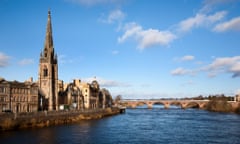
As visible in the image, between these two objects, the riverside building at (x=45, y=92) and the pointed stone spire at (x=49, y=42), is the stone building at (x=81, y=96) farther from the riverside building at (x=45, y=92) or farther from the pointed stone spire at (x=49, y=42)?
the pointed stone spire at (x=49, y=42)

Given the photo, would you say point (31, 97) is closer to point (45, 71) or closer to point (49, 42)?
point (45, 71)

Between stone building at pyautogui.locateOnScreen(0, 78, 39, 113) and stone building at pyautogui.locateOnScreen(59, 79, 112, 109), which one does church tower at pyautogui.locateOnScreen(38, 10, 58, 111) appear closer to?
stone building at pyautogui.locateOnScreen(0, 78, 39, 113)

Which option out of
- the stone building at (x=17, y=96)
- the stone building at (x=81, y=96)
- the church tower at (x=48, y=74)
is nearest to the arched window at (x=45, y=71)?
the church tower at (x=48, y=74)

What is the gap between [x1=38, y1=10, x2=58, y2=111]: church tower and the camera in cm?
11469

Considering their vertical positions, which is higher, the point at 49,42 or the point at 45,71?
the point at 49,42

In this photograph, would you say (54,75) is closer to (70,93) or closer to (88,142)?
(70,93)

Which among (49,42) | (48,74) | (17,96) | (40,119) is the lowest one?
(40,119)

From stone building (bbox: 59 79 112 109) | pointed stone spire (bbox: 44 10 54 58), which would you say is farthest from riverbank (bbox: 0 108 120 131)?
stone building (bbox: 59 79 112 109)

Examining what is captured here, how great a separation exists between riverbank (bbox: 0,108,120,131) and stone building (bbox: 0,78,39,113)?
12.1 meters

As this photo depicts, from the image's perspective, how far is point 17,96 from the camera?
9819 centimetres

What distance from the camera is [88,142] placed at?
55188 millimetres

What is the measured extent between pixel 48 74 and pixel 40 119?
122ft

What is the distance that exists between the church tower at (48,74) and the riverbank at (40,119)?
12042mm

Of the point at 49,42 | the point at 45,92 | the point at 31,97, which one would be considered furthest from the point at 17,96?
the point at 49,42
